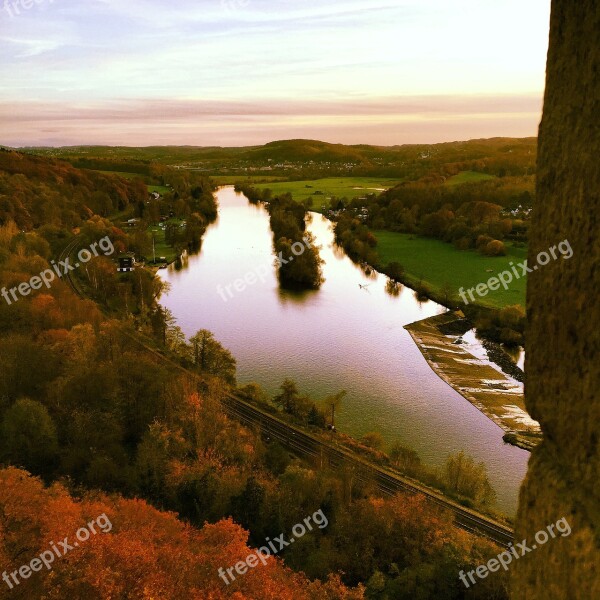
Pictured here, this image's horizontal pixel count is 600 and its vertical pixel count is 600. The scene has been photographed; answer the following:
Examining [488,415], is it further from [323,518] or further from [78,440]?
[78,440]

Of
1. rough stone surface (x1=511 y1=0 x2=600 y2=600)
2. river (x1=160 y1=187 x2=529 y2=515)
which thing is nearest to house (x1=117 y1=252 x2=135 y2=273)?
river (x1=160 y1=187 x2=529 y2=515)

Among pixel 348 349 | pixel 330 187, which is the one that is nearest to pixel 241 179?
pixel 330 187

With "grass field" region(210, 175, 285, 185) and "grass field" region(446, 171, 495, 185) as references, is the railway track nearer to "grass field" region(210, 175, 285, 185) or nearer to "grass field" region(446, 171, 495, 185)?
"grass field" region(446, 171, 495, 185)

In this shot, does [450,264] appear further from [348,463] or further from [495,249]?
[348,463]

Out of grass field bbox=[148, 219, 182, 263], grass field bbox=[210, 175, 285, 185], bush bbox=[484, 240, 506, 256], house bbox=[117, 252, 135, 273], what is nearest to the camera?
house bbox=[117, 252, 135, 273]

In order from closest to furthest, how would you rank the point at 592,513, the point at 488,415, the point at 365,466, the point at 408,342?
the point at 592,513 → the point at 365,466 → the point at 488,415 → the point at 408,342

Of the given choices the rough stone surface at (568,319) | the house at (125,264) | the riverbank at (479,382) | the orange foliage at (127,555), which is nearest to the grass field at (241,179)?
the house at (125,264)

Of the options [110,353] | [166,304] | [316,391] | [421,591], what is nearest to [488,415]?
[316,391]
